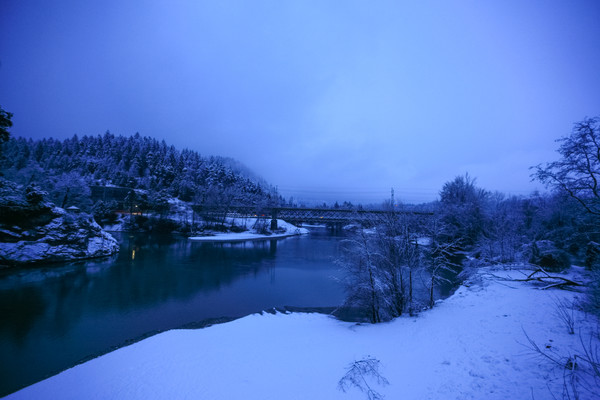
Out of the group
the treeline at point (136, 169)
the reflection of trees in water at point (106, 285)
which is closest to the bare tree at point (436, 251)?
the reflection of trees in water at point (106, 285)

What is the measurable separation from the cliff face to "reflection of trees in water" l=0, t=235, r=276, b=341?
1803 millimetres

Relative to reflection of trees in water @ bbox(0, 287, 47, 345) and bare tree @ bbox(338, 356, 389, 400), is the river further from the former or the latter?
bare tree @ bbox(338, 356, 389, 400)

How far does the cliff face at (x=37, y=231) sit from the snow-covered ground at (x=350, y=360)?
72.3 feet

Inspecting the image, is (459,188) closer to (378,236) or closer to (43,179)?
(378,236)

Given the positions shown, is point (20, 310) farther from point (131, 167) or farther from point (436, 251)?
point (131, 167)

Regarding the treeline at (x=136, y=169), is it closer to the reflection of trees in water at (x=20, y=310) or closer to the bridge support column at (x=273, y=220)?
the bridge support column at (x=273, y=220)

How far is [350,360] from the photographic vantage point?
25.4ft

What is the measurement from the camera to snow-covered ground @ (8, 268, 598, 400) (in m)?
5.87

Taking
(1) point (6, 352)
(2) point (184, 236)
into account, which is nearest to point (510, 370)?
(1) point (6, 352)

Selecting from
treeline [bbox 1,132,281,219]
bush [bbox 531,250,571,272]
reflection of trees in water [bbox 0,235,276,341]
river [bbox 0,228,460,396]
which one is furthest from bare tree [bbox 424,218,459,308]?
treeline [bbox 1,132,281,219]

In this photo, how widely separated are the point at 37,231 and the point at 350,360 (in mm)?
30888

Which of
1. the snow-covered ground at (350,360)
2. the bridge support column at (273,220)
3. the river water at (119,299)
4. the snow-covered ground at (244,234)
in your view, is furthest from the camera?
the bridge support column at (273,220)

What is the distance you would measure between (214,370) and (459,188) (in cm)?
4985

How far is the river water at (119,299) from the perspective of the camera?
9547mm
